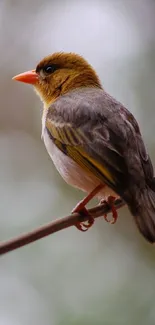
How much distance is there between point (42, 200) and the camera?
5562 millimetres

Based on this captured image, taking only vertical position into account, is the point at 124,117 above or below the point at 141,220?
above

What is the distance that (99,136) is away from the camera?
3588mm

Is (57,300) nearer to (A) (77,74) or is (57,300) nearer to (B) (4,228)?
(B) (4,228)

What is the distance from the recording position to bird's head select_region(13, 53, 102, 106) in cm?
443

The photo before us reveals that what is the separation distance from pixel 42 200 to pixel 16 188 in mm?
345

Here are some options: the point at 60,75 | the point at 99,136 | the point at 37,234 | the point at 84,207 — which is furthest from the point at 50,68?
the point at 37,234

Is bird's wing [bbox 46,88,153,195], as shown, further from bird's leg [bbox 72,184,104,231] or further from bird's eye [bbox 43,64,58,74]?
bird's eye [bbox 43,64,58,74]

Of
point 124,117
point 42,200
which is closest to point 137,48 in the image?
point 42,200

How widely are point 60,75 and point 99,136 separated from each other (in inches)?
38.6

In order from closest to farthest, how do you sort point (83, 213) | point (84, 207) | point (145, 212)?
point (145, 212), point (83, 213), point (84, 207)

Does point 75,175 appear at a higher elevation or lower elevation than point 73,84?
lower

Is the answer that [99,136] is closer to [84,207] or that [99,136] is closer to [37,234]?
[84,207]

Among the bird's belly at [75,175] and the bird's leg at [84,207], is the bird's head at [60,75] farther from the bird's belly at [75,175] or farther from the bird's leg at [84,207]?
the bird's leg at [84,207]

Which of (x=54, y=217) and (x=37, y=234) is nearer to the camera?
(x=37, y=234)
